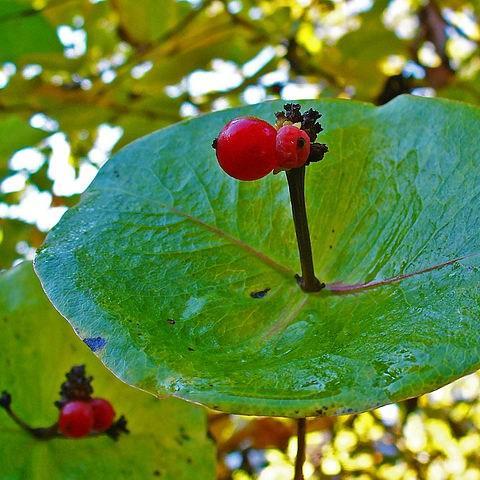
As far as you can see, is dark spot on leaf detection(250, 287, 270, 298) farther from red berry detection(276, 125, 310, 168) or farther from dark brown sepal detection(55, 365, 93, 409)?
dark brown sepal detection(55, 365, 93, 409)

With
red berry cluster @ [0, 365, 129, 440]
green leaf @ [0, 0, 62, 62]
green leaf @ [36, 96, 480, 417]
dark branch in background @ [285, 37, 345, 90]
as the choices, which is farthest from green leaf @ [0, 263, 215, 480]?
dark branch in background @ [285, 37, 345, 90]

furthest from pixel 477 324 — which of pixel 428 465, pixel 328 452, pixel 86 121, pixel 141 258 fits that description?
pixel 428 465

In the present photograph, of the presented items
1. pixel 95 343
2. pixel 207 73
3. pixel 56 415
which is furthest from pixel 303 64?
pixel 95 343

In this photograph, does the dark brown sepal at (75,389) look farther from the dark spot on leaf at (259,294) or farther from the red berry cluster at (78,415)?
the dark spot on leaf at (259,294)

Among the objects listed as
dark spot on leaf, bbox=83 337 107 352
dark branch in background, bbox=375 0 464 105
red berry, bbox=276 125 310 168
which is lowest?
dark branch in background, bbox=375 0 464 105

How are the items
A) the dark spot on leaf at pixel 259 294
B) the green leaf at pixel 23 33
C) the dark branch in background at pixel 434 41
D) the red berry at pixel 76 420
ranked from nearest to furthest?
the dark spot on leaf at pixel 259 294 < the red berry at pixel 76 420 < the green leaf at pixel 23 33 < the dark branch in background at pixel 434 41

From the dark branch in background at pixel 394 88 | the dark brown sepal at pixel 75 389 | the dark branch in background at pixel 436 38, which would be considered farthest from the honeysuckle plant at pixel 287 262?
the dark branch in background at pixel 436 38
